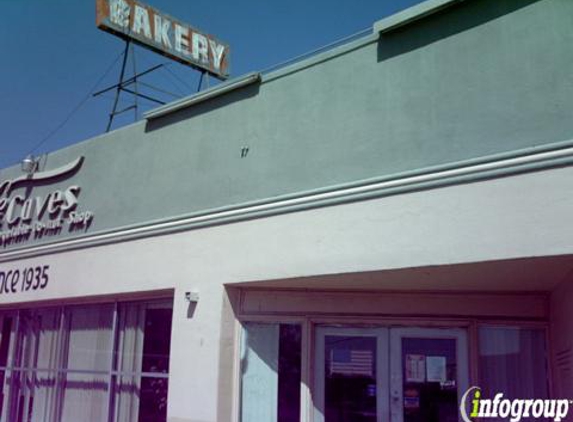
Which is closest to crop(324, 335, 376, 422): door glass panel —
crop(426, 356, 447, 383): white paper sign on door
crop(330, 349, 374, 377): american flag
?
crop(330, 349, 374, 377): american flag

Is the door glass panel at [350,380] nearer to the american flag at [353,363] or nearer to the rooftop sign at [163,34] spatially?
the american flag at [353,363]

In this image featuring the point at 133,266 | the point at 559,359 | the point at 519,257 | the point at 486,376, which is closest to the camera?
the point at 519,257

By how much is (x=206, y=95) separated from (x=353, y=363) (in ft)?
15.2

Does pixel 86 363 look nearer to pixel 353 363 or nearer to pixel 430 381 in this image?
pixel 353 363

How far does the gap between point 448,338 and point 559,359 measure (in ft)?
4.51

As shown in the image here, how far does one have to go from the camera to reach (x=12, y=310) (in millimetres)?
13852

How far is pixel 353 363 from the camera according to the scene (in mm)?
8859

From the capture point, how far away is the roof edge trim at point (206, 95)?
31.4ft

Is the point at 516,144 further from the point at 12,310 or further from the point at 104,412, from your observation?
the point at 12,310

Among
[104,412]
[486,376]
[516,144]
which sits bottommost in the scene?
[104,412]

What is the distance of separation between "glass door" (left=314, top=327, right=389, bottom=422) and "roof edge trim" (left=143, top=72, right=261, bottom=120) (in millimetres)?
3739

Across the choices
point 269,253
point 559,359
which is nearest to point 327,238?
point 269,253

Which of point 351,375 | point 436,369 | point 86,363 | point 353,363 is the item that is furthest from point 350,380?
point 86,363

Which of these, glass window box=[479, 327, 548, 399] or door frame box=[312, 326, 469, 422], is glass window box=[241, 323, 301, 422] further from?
glass window box=[479, 327, 548, 399]
